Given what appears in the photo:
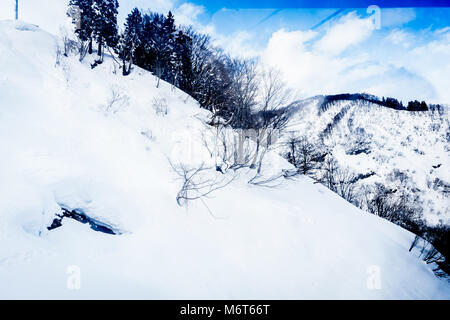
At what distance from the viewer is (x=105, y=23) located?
64.9 ft

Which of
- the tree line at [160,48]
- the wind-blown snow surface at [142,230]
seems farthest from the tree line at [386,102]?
the wind-blown snow surface at [142,230]

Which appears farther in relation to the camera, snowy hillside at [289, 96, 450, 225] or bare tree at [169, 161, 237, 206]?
snowy hillside at [289, 96, 450, 225]

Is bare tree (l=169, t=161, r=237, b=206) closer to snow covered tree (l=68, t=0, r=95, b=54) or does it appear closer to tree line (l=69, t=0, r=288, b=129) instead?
tree line (l=69, t=0, r=288, b=129)

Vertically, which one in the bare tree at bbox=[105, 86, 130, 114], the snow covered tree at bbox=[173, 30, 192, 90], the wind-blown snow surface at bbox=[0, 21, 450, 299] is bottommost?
the wind-blown snow surface at bbox=[0, 21, 450, 299]

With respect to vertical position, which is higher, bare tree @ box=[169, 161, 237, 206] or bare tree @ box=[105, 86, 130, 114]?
bare tree @ box=[105, 86, 130, 114]

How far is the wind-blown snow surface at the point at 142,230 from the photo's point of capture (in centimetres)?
270

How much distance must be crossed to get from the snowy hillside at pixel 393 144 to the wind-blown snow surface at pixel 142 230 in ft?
94.9

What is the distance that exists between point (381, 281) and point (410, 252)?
4.28 metres

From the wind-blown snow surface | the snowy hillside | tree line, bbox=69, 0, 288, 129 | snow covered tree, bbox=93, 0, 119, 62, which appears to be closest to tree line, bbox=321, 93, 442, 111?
the snowy hillside

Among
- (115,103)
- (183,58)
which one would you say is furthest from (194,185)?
(183,58)

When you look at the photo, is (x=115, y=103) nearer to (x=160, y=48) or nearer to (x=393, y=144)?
(x=160, y=48)

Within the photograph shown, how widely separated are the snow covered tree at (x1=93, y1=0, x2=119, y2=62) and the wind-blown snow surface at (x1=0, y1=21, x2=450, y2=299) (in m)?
15.9

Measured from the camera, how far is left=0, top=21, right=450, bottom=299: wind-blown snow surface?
2699 mm
